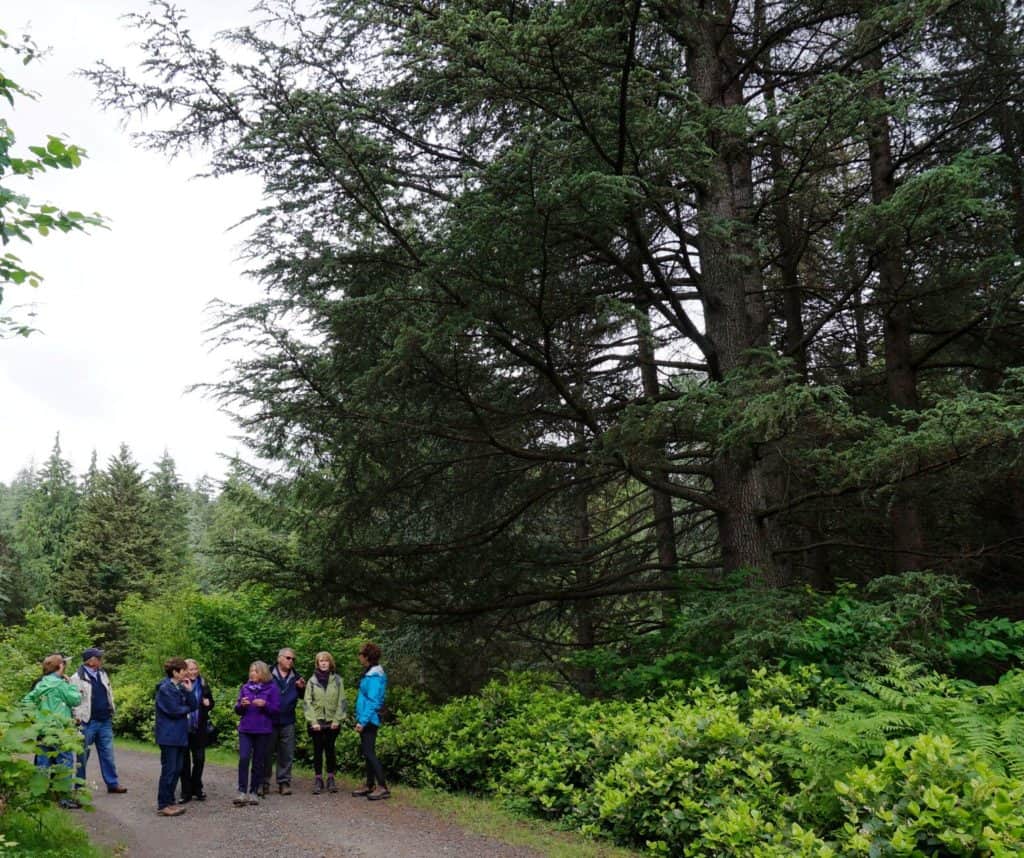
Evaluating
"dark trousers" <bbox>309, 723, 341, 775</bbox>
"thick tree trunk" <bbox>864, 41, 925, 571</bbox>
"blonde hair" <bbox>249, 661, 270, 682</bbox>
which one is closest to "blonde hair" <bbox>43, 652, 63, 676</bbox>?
"blonde hair" <bbox>249, 661, 270, 682</bbox>

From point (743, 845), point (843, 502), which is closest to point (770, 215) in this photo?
point (843, 502)

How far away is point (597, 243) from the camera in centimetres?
770

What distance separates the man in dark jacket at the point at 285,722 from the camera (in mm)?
8883

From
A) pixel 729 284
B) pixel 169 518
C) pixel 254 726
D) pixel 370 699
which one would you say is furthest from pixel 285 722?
pixel 169 518

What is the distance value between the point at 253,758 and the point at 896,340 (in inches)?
390

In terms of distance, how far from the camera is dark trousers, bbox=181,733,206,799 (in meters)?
8.55

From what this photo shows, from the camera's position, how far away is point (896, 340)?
10828 mm

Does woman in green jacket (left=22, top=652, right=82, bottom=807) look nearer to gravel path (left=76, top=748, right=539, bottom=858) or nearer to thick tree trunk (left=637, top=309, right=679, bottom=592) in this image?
gravel path (left=76, top=748, right=539, bottom=858)

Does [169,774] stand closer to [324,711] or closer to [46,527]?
[324,711]

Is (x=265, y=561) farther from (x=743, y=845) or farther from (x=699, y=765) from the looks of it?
(x=743, y=845)

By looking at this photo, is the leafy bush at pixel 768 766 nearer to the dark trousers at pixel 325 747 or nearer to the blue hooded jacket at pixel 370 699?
the blue hooded jacket at pixel 370 699

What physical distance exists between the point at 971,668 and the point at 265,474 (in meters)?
10.4

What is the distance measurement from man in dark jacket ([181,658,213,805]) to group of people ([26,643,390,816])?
11 millimetres

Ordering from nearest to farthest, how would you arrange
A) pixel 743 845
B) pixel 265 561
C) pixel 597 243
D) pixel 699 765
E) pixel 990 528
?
pixel 743 845, pixel 699 765, pixel 597 243, pixel 265 561, pixel 990 528
